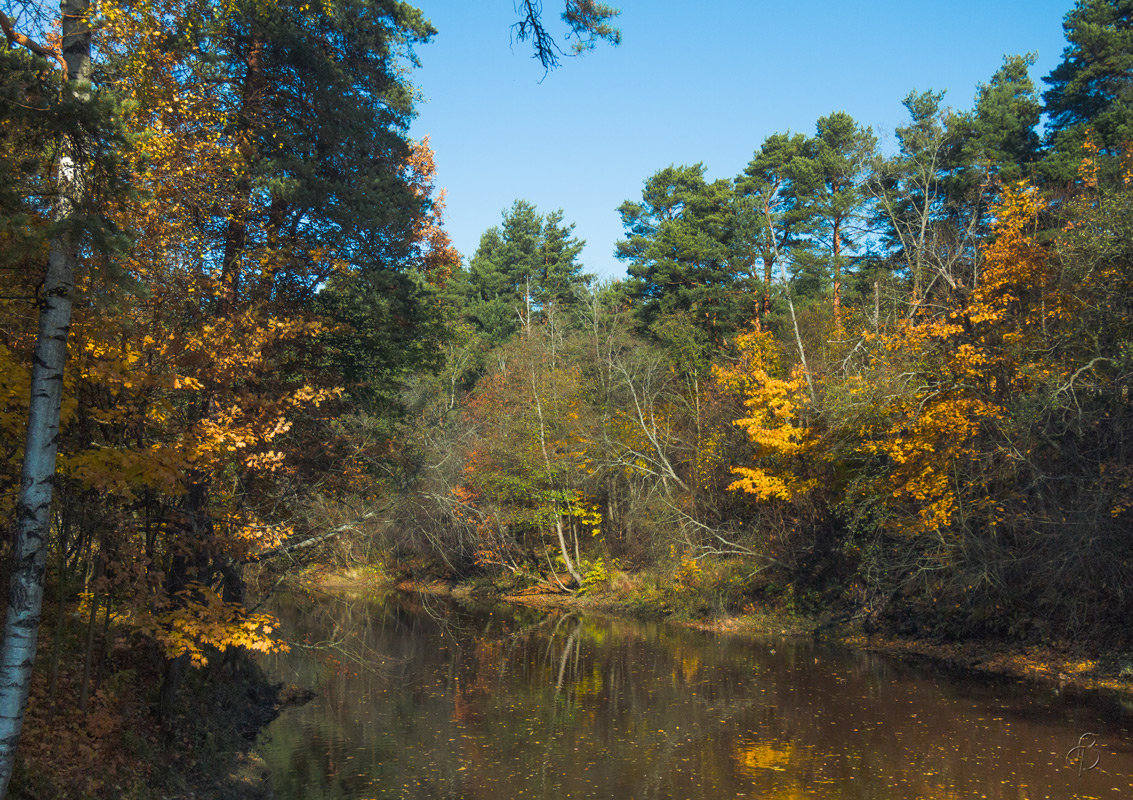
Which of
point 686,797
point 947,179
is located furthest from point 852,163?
point 686,797

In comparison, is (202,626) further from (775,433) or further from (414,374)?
(775,433)

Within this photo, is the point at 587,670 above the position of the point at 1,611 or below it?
below

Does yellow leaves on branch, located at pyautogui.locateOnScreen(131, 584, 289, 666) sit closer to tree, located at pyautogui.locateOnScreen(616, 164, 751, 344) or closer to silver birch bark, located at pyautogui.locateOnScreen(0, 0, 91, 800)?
silver birch bark, located at pyautogui.locateOnScreen(0, 0, 91, 800)

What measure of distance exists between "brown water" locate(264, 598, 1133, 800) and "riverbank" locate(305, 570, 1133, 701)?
2.99ft

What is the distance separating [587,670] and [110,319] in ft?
44.9

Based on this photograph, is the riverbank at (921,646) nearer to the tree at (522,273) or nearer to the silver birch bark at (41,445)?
the silver birch bark at (41,445)

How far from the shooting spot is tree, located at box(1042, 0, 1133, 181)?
74.0 ft

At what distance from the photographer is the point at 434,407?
38.4 metres

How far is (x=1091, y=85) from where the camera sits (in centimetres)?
2427

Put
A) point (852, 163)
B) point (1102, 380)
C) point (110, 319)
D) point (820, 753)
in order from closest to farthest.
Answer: point (110, 319) → point (820, 753) → point (1102, 380) → point (852, 163)

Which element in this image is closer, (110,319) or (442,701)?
(110,319)

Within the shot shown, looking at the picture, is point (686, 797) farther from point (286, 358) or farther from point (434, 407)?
point (434, 407)

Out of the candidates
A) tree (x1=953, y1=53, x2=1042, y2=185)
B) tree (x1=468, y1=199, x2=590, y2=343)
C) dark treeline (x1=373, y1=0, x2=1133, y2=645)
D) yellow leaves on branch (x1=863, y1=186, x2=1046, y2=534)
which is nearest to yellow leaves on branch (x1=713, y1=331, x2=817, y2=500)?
dark treeline (x1=373, y1=0, x2=1133, y2=645)

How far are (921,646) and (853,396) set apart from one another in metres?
6.08
